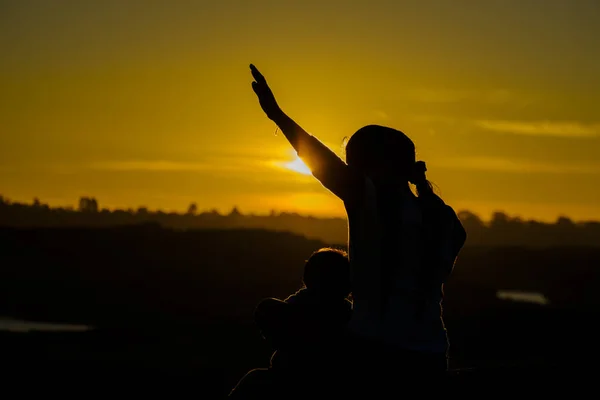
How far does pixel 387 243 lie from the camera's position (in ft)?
12.6

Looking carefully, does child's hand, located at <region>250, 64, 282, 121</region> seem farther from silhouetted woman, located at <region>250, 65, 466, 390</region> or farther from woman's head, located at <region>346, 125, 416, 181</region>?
woman's head, located at <region>346, 125, 416, 181</region>

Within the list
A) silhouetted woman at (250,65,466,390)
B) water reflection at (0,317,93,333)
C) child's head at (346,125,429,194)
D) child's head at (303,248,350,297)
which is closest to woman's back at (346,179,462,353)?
silhouetted woman at (250,65,466,390)

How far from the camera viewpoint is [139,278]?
6369 centimetres

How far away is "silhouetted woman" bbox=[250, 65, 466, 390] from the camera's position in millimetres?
3812

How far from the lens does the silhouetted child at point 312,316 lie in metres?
3.94

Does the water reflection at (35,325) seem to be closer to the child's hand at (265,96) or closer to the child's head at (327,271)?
the child's head at (327,271)

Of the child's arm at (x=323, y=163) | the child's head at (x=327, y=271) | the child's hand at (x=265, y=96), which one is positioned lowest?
the child's head at (x=327, y=271)

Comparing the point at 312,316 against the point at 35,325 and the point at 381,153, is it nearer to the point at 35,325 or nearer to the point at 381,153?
the point at 381,153

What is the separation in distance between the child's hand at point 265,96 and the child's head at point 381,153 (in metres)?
0.34

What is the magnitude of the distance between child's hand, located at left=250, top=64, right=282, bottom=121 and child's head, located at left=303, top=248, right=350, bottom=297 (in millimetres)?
700

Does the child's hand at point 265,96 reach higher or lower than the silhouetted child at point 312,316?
higher

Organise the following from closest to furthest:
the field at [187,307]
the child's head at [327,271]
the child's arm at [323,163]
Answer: the child's arm at [323,163] < the child's head at [327,271] < the field at [187,307]

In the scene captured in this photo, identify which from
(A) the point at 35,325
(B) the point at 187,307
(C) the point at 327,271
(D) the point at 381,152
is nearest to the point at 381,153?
(D) the point at 381,152

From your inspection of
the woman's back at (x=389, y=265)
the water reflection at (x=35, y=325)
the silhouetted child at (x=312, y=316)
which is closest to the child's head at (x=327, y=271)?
the silhouetted child at (x=312, y=316)
